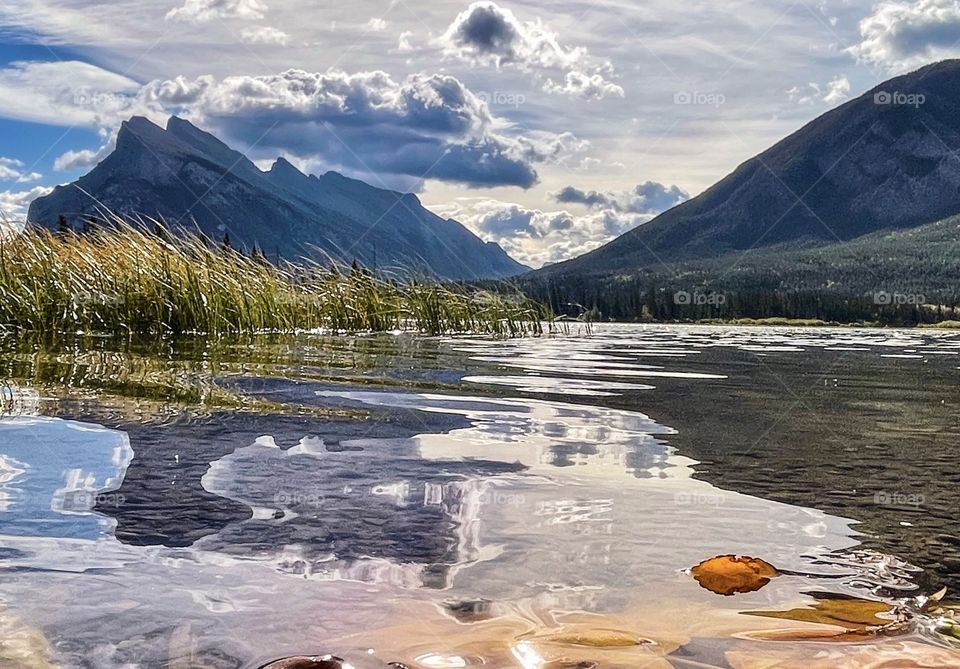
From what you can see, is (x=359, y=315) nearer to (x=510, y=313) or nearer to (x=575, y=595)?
(x=510, y=313)

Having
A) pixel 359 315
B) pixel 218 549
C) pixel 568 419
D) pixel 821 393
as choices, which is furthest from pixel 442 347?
pixel 218 549

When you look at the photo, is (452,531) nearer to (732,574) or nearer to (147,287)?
(732,574)

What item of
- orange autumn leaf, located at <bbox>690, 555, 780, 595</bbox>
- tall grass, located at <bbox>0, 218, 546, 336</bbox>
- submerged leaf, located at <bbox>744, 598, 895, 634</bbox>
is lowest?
submerged leaf, located at <bbox>744, 598, 895, 634</bbox>

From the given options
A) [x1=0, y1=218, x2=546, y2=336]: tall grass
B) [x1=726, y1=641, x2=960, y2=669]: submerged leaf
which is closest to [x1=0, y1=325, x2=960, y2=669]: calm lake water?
[x1=726, y1=641, x2=960, y2=669]: submerged leaf

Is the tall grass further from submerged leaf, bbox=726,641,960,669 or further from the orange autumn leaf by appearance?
submerged leaf, bbox=726,641,960,669

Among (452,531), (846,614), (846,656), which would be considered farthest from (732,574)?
(452,531)

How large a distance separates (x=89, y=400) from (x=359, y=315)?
13.7 m

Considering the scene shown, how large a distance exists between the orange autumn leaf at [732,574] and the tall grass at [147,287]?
12.5m

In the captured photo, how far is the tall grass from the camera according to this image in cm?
1339

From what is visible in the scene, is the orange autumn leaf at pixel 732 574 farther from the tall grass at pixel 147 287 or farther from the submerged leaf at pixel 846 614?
the tall grass at pixel 147 287

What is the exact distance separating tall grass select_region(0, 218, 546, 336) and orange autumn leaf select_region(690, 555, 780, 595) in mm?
12517

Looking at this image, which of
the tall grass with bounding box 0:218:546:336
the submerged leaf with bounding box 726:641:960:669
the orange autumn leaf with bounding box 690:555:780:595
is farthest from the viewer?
the tall grass with bounding box 0:218:546:336

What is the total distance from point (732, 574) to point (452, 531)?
2.72ft

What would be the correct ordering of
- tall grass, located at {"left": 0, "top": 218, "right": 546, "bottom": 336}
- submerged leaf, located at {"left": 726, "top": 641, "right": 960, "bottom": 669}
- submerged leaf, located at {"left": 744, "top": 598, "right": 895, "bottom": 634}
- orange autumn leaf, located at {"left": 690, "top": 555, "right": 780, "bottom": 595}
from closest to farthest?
submerged leaf, located at {"left": 726, "top": 641, "right": 960, "bottom": 669}, submerged leaf, located at {"left": 744, "top": 598, "right": 895, "bottom": 634}, orange autumn leaf, located at {"left": 690, "top": 555, "right": 780, "bottom": 595}, tall grass, located at {"left": 0, "top": 218, "right": 546, "bottom": 336}
